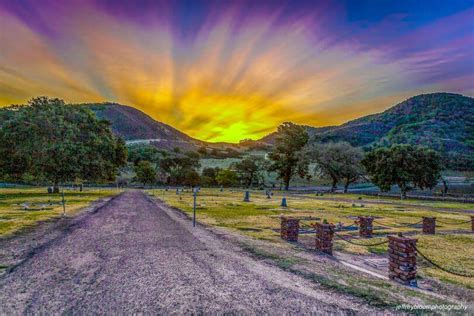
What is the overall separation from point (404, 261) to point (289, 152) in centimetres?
7185

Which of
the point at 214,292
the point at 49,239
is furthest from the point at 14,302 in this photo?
the point at 49,239

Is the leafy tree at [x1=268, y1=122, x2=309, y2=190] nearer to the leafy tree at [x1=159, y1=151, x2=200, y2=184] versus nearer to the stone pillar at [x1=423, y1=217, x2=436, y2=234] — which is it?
the leafy tree at [x1=159, y1=151, x2=200, y2=184]

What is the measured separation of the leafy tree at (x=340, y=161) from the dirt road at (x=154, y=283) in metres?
60.8

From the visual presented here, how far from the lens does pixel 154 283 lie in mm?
7414

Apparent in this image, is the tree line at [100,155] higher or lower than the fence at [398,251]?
higher

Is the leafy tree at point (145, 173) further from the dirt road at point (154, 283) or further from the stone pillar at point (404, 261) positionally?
the stone pillar at point (404, 261)

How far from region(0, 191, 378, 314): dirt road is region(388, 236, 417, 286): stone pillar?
2.40m

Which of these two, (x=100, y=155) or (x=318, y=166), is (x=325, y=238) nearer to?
(x=100, y=155)

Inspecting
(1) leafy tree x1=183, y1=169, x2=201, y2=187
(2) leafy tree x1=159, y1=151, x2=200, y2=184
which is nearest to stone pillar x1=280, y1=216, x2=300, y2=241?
(1) leafy tree x1=183, y1=169, x2=201, y2=187

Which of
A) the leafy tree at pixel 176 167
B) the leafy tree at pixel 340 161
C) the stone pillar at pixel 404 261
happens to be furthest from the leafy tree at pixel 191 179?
the stone pillar at pixel 404 261

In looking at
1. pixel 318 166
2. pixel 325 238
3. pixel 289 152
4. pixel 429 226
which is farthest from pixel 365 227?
pixel 289 152

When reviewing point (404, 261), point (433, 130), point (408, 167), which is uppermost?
point (433, 130)

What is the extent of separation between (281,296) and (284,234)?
697cm

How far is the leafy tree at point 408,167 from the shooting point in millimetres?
51156
